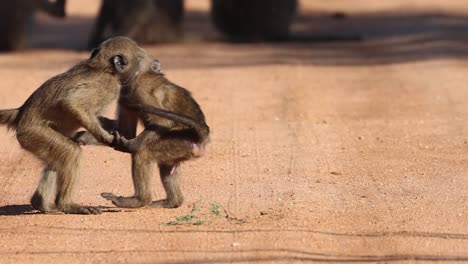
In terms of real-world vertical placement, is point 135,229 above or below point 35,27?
above

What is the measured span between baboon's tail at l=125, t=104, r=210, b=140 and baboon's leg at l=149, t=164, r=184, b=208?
0.33 metres

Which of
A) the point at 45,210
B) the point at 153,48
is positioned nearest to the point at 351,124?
the point at 45,210

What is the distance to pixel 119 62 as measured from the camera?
803 centimetres

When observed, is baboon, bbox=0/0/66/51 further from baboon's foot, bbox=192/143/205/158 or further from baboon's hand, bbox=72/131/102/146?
baboon's foot, bbox=192/143/205/158

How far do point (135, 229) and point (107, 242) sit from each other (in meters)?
0.37

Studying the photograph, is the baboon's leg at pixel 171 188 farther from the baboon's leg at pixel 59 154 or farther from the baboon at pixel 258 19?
the baboon at pixel 258 19

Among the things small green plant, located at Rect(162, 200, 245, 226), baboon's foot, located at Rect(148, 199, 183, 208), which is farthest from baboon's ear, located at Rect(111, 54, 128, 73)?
small green plant, located at Rect(162, 200, 245, 226)

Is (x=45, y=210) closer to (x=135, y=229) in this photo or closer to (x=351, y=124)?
(x=135, y=229)

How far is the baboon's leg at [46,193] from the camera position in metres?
8.01

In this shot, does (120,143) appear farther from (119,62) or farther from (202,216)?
(202,216)

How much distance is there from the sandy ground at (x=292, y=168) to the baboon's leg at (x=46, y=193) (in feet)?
0.42

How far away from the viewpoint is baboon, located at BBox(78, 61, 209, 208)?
782 cm

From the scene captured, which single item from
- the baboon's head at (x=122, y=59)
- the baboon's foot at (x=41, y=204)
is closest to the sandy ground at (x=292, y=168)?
the baboon's foot at (x=41, y=204)

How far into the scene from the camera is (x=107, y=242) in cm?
707
